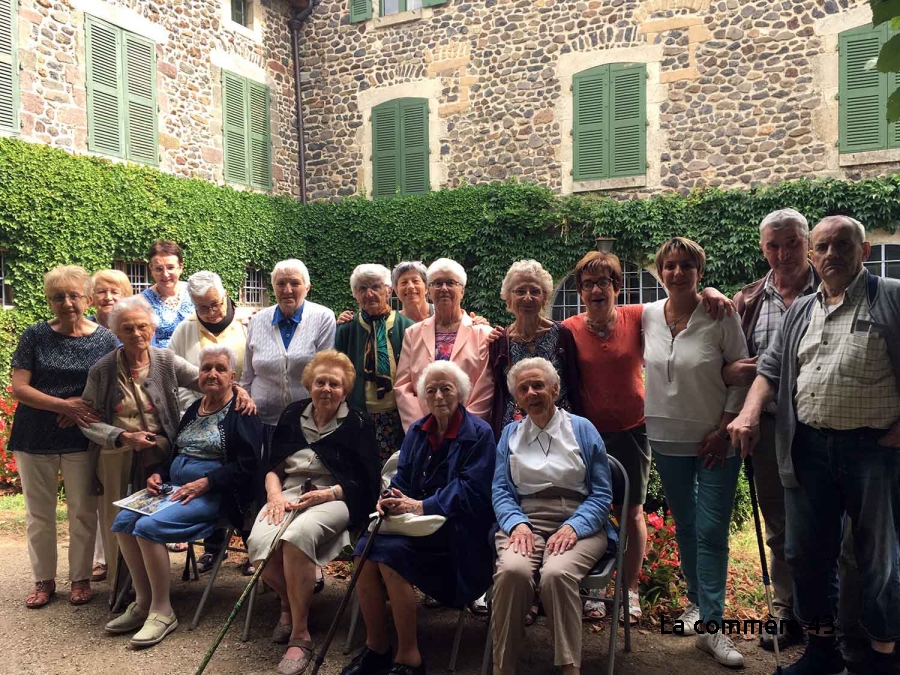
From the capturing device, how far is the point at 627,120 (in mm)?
10719

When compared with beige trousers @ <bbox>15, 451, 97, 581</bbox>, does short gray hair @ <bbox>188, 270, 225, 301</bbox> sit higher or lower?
higher

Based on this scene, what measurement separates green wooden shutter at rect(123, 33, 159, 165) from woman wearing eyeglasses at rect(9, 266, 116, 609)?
668 centimetres

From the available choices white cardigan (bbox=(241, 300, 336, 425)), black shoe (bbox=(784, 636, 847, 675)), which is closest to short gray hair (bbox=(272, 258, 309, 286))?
white cardigan (bbox=(241, 300, 336, 425))

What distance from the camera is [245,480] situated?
160 inches

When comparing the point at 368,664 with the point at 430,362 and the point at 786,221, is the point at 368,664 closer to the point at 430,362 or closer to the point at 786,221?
the point at 430,362

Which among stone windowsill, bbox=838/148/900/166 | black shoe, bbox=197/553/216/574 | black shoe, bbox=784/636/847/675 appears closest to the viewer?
black shoe, bbox=784/636/847/675

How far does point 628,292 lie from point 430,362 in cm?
800

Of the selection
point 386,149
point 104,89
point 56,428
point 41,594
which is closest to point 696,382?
point 56,428

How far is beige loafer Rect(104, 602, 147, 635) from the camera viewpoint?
3.85 m

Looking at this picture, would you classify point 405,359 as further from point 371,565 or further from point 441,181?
point 441,181

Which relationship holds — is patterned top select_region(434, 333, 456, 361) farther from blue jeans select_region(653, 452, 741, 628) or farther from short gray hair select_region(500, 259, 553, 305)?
blue jeans select_region(653, 452, 741, 628)

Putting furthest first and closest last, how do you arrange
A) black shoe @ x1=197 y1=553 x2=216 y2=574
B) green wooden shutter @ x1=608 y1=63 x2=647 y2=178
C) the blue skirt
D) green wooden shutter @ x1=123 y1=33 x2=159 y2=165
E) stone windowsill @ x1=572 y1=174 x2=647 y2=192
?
stone windowsill @ x1=572 y1=174 x2=647 y2=192 < green wooden shutter @ x1=608 y1=63 x2=647 y2=178 < green wooden shutter @ x1=123 y1=33 x2=159 y2=165 < black shoe @ x1=197 y1=553 x2=216 y2=574 < the blue skirt

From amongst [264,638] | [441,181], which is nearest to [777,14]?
[441,181]

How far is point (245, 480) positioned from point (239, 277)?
26.9 ft
